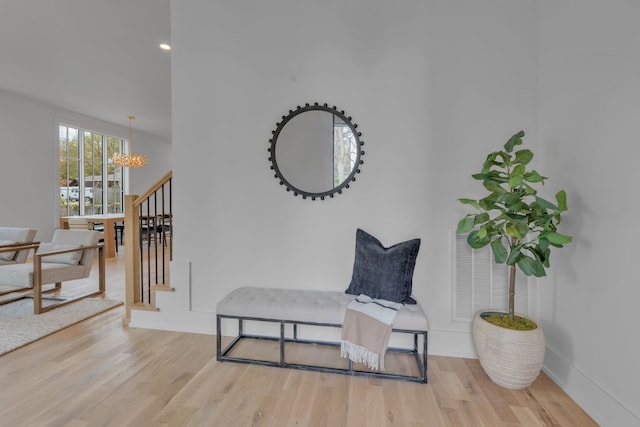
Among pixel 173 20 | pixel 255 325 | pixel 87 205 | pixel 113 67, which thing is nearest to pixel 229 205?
pixel 255 325

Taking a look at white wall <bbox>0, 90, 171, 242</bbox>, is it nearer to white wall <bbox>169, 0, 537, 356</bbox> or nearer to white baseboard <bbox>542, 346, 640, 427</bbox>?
white wall <bbox>169, 0, 537, 356</bbox>

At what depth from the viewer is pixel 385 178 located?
99.6 inches

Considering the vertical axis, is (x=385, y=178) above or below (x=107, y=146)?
below

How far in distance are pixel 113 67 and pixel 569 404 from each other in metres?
6.21

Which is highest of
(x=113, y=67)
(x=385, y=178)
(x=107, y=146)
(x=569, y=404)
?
(x=113, y=67)

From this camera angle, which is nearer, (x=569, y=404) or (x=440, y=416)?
(x=440, y=416)

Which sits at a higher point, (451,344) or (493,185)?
(493,185)

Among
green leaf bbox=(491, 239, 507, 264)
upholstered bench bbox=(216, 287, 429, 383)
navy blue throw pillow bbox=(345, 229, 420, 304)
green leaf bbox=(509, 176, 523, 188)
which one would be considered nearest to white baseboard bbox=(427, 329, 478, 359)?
upholstered bench bbox=(216, 287, 429, 383)

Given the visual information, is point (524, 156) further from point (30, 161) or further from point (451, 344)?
point (30, 161)

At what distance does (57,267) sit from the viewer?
350cm

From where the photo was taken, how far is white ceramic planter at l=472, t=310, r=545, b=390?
1860 mm

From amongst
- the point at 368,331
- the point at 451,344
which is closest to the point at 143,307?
the point at 368,331

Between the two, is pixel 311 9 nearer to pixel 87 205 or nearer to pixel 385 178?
pixel 385 178

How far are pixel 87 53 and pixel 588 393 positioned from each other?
19.9 feet
